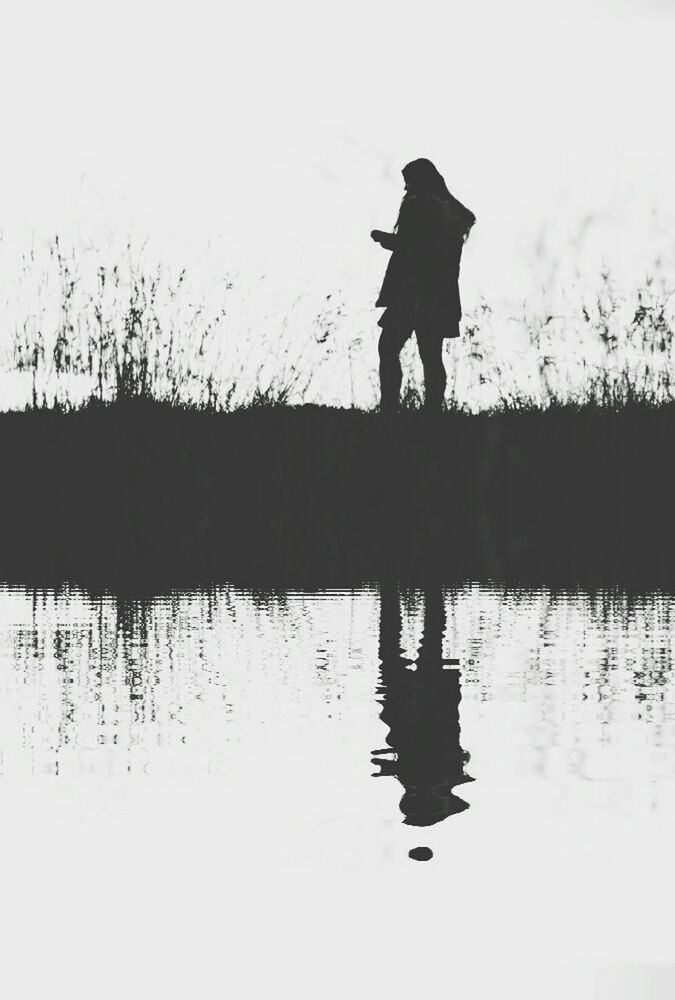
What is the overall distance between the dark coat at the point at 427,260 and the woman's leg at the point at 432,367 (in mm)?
80

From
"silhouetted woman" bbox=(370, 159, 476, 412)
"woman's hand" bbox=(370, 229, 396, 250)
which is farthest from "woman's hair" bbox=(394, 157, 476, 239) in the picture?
"woman's hand" bbox=(370, 229, 396, 250)

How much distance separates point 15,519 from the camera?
5.66m

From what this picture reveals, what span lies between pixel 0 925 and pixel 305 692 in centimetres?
96

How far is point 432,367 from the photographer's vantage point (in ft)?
20.9

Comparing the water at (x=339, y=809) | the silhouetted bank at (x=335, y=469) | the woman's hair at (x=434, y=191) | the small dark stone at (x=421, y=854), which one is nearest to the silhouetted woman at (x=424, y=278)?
the woman's hair at (x=434, y=191)

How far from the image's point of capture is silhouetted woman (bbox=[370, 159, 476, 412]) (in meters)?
6.35

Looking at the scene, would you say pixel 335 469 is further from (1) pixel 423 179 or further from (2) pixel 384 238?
(1) pixel 423 179

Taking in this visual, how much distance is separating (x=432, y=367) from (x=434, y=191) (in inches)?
27.9

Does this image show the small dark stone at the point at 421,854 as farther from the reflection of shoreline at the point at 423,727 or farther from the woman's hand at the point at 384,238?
the woman's hand at the point at 384,238

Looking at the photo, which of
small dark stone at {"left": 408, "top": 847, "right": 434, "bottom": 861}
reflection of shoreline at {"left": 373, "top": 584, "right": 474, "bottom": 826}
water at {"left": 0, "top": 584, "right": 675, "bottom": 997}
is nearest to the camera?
water at {"left": 0, "top": 584, "right": 675, "bottom": 997}

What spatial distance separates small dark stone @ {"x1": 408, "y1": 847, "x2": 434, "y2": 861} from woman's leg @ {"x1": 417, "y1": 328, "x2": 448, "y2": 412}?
16.1ft

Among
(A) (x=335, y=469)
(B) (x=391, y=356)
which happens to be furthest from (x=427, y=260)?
(A) (x=335, y=469)

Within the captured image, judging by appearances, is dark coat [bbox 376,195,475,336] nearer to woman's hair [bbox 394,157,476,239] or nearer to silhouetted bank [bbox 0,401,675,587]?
woman's hair [bbox 394,157,476,239]

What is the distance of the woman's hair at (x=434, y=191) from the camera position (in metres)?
6.34
